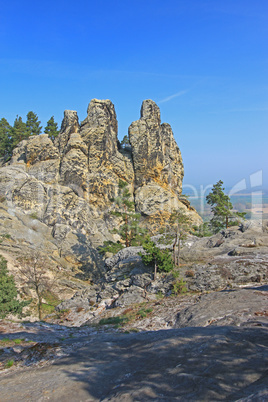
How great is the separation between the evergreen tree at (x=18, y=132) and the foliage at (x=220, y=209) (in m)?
58.2

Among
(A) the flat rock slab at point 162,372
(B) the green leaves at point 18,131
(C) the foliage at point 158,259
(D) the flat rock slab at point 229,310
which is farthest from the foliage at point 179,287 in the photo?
(B) the green leaves at point 18,131

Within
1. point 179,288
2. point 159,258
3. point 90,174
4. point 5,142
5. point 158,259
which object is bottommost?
point 179,288

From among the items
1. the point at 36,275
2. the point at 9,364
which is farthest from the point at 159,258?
the point at 9,364

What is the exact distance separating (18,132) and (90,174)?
31238 mm

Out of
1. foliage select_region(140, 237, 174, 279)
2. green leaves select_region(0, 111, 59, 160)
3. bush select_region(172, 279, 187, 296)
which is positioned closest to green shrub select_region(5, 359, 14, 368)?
bush select_region(172, 279, 187, 296)

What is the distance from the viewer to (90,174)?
6550 cm

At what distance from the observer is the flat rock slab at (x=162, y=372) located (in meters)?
7.09

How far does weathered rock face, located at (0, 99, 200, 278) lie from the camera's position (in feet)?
182

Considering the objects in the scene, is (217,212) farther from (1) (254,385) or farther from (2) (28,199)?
(1) (254,385)

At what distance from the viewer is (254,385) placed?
6562mm

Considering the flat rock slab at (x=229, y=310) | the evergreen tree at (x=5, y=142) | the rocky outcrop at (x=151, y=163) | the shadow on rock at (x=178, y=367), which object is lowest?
the flat rock slab at (x=229, y=310)

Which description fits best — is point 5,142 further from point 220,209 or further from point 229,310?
point 229,310

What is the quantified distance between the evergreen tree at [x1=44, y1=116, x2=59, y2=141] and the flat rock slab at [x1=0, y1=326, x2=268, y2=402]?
8029 centimetres

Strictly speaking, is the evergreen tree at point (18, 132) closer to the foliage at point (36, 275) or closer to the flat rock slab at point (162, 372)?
the foliage at point (36, 275)
